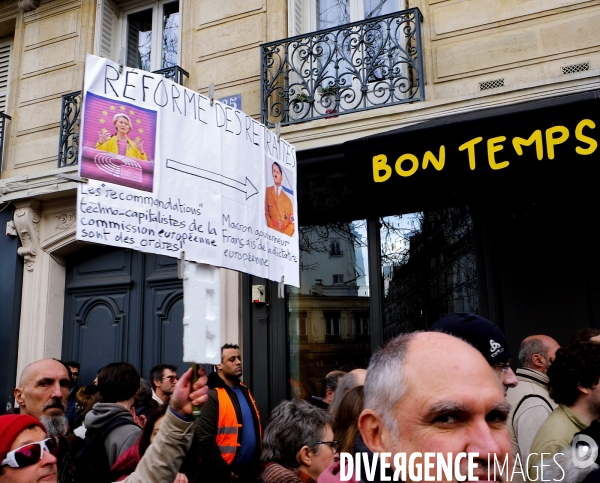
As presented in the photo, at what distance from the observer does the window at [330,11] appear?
317 inches

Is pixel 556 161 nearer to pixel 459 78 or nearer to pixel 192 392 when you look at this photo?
pixel 459 78

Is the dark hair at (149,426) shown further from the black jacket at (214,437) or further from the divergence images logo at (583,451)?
the divergence images logo at (583,451)

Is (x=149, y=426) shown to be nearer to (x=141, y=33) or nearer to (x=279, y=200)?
(x=279, y=200)

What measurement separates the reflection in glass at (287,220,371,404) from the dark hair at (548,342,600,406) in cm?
410

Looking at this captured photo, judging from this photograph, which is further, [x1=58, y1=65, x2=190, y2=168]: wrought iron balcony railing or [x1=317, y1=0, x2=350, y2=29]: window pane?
[x1=58, y1=65, x2=190, y2=168]: wrought iron balcony railing

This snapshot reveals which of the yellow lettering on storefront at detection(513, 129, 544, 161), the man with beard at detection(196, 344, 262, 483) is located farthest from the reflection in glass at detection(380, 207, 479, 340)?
the man with beard at detection(196, 344, 262, 483)

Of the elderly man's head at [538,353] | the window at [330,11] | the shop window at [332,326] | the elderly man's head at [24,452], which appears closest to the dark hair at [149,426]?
the elderly man's head at [24,452]

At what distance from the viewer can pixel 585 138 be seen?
5.46m

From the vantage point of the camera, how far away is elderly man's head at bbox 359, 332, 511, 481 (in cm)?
162

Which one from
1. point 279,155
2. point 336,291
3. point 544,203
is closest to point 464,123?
point 544,203

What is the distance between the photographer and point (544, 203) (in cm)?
668

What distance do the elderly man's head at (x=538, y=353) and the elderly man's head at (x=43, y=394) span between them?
125 inches

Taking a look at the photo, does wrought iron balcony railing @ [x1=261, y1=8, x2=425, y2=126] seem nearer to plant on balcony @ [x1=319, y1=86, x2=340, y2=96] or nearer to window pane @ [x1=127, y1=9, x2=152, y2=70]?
plant on balcony @ [x1=319, y1=86, x2=340, y2=96]

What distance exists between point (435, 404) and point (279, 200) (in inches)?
123
